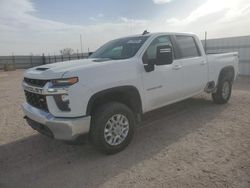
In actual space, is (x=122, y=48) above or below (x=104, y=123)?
above

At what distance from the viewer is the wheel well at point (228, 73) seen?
642 centimetres

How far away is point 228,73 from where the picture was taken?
6645 mm

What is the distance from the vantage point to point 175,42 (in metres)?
5.09

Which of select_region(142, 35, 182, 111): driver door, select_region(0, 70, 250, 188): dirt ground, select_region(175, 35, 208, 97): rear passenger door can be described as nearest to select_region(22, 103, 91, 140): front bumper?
select_region(0, 70, 250, 188): dirt ground

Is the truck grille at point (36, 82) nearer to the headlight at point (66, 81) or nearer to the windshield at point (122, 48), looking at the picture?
the headlight at point (66, 81)

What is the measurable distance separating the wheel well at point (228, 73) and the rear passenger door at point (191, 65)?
874 millimetres

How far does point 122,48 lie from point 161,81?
40.1 inches

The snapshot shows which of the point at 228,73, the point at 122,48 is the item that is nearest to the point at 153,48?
the point at 122,48

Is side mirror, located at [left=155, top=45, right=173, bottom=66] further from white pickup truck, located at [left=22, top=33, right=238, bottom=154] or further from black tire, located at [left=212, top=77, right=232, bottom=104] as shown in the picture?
black tire, located at [left=212, top=77, right=232, bottom=104]

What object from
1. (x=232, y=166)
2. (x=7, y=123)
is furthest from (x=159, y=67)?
(x=7, y=123)

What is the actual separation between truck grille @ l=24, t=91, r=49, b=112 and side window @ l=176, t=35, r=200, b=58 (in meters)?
3.01

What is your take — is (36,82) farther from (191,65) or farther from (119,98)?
(191,65)

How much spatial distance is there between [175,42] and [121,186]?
10.6ft

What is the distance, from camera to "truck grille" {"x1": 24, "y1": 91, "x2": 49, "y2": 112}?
3596mm
